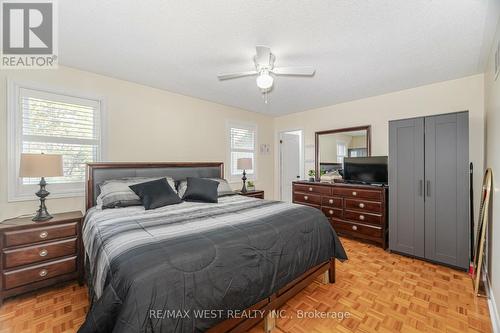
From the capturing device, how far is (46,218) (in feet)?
7.48

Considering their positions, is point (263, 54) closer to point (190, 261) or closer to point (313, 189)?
point (190, 261)

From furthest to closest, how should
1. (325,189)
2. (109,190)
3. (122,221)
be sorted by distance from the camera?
1. (325,189)
2. (109,190)
3. (122,221)

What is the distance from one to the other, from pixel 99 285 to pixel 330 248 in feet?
6.66

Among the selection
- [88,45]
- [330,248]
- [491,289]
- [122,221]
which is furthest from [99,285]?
[491,289]

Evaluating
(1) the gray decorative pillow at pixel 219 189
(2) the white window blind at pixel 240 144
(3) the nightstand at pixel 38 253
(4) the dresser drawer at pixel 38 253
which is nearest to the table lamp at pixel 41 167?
(3) the nightstand at pixel 38 253

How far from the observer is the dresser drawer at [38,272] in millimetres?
2027

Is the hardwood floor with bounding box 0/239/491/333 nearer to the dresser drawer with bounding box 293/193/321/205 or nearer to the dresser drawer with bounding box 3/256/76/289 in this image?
the dresser drawer with bounding box 3/256/76/289

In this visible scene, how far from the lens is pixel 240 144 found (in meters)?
4.78

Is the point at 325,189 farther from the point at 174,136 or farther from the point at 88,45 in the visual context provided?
the point at 88,45

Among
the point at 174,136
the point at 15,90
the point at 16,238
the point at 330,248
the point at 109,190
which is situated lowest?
the point at 330,248

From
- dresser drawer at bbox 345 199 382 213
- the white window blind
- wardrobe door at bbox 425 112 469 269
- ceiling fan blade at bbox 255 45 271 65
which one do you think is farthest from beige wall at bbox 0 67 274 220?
wardrobe door at bbox 425 112 469 269

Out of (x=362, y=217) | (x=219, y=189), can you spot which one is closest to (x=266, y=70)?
(x=219, y=189)

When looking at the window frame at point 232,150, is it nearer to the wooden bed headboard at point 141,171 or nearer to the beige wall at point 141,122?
the beige wall at point 141,122

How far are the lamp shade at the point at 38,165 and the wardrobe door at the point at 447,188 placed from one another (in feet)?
14.6
